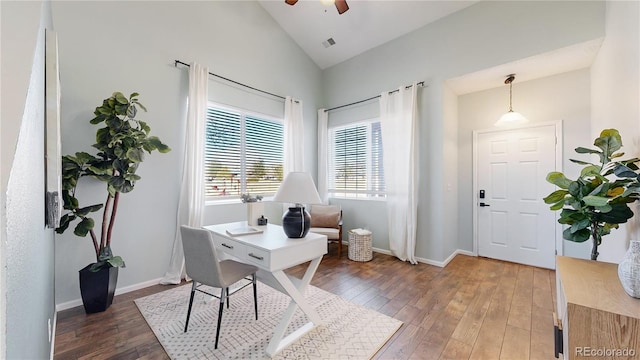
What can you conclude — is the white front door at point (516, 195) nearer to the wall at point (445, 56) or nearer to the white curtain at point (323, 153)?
the wall at point (445, 56)

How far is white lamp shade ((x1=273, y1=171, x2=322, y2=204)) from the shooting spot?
1984 millimetres

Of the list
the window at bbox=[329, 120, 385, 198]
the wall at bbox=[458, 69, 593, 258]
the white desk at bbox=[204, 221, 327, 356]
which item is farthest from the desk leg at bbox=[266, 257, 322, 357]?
the wall at bbox=[458, 69, 593, 258]

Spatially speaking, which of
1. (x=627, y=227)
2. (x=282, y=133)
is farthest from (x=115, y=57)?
(x=627, y=227)

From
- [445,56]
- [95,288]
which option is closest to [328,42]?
[445,56]

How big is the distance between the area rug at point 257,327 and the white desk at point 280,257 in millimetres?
95

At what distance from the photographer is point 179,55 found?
3039mm

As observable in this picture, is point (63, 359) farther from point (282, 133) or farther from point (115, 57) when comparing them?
point (282, 133)

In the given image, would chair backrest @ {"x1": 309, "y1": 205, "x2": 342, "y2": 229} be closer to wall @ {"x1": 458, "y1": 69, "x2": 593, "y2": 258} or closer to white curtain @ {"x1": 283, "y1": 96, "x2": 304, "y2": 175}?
white curtain @ {"x1": 283, "y1": 96, "x2": 304, "y2": 175}

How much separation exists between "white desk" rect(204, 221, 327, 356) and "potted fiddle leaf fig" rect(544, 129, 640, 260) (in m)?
1.82

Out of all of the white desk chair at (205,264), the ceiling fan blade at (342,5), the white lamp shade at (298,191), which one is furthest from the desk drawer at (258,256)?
the ceiling fan blade at (342,5)

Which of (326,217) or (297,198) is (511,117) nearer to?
(326,217)

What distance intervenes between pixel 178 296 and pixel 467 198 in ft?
14.2

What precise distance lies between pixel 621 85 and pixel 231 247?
3.48 meters

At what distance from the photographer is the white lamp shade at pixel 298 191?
1984 mm
